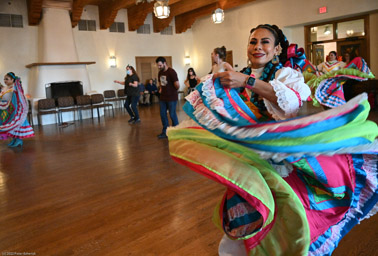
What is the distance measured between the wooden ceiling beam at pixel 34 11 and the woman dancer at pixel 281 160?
31.0ft

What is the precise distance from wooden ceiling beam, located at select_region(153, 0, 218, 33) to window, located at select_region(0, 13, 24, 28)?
16.5ft

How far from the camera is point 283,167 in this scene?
1.25 meters

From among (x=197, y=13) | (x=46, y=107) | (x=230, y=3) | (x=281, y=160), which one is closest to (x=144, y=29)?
(x=197, y=13)

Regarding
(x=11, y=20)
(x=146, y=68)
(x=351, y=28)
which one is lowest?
(x=146, y=68)

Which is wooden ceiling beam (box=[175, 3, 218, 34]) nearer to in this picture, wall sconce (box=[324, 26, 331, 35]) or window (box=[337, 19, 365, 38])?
wall sconce (box=[324, 26, 331, 35])

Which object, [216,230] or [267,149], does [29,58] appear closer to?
[216,230]

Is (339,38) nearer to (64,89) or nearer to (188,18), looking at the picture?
(188,18)

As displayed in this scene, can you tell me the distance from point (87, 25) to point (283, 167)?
37.6 feet

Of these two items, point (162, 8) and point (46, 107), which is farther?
point (46, 107)

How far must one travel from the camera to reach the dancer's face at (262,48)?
1436 millimetres

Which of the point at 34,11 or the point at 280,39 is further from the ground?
the point at 34,11

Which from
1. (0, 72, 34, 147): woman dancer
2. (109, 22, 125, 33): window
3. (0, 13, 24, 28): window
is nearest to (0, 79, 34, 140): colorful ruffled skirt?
(0, 72, 34, 147): woman dancer

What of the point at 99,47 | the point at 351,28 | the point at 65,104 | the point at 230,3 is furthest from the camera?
the point at 99,47

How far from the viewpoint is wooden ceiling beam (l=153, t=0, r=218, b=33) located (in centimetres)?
1116
